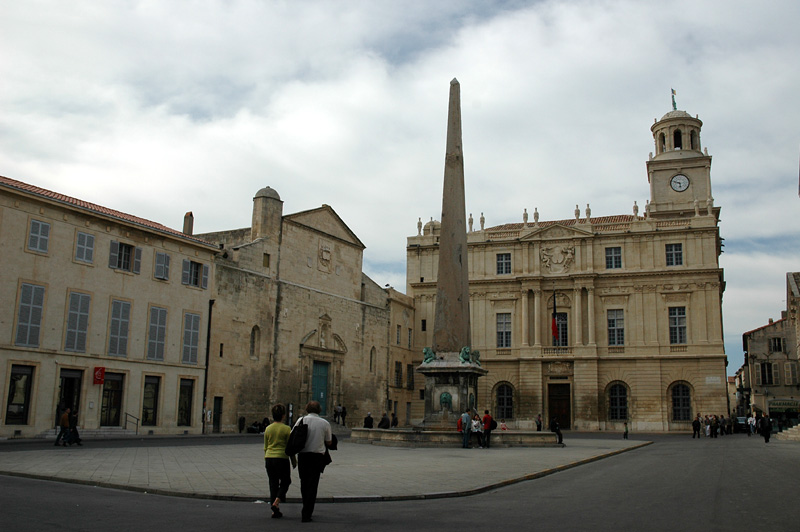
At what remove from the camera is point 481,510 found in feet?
27.7

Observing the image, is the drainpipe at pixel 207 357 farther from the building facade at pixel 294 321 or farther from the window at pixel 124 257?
the window at pixel 124 257

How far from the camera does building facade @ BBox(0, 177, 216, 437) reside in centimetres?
2248

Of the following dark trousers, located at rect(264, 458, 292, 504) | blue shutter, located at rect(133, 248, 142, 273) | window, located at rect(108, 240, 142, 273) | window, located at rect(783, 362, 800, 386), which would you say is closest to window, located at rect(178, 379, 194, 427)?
blue shutter, located at rect(133, 248, 142, 273)

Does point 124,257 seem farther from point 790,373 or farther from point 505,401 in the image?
point 790,373

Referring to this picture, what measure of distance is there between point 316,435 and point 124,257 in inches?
822

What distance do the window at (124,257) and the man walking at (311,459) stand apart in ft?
66.2

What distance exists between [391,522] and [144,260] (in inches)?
859

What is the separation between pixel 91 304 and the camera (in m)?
24.8

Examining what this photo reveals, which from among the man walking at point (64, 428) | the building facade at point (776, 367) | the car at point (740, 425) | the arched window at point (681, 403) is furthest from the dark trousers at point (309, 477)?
the building facade at point (776, 367)

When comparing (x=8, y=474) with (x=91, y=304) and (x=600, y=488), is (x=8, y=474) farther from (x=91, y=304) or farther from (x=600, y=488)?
(x=91, y=304)

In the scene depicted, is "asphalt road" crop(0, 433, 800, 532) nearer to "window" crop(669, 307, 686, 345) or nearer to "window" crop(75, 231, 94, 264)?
"window" crop(75, 231, 94, 264)

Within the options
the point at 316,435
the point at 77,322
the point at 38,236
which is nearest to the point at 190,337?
the point at 77,322

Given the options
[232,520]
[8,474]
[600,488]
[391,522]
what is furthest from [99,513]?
[600,488]

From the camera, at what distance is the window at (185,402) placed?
28172mm
